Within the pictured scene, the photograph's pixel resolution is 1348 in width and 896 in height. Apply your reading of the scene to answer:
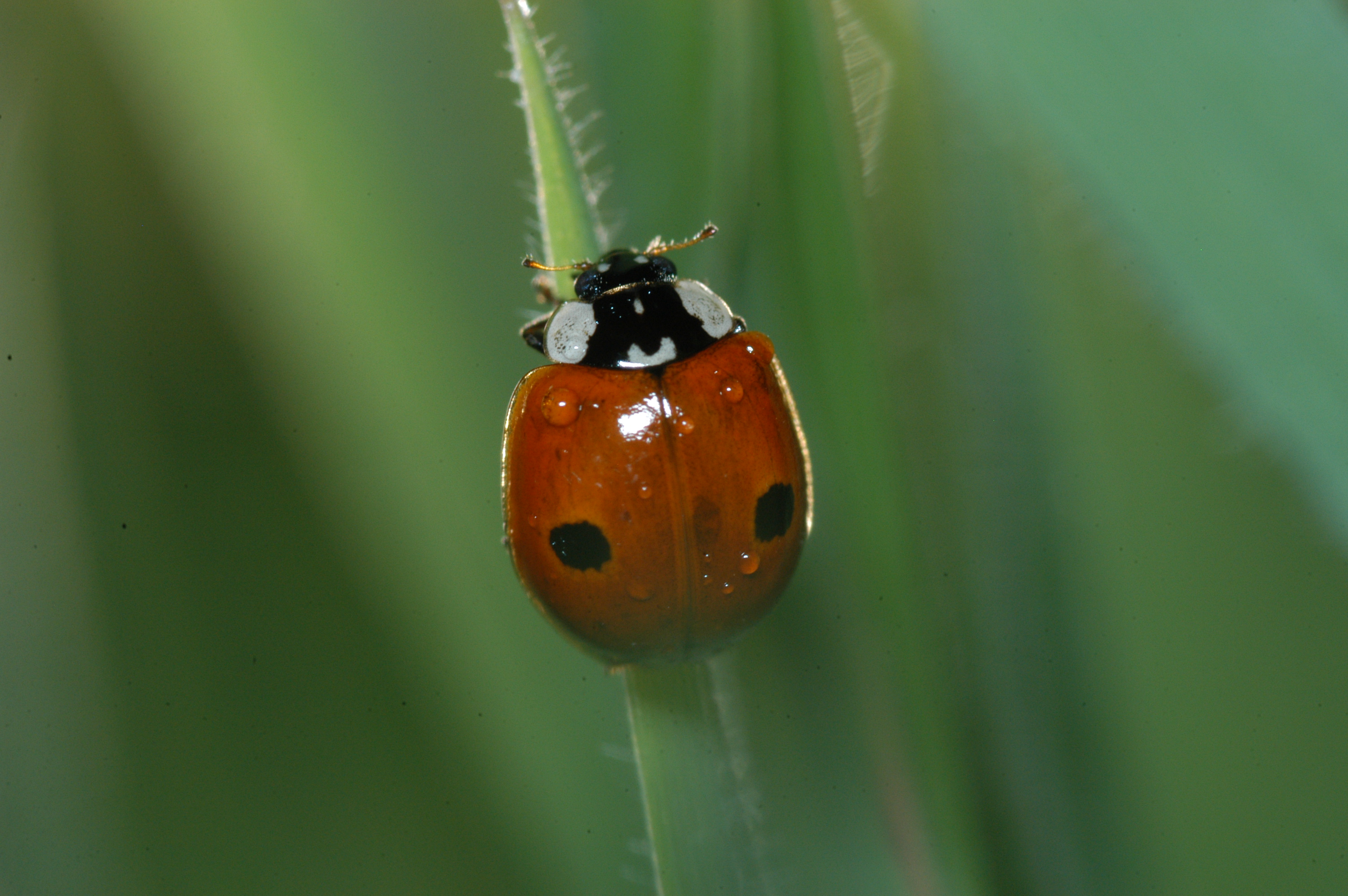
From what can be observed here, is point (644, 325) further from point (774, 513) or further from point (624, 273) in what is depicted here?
point (774, 513)

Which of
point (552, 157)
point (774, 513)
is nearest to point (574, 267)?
point (552, 157)

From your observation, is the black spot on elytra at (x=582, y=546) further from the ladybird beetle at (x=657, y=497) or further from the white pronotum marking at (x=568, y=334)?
the white pronotum marking at (x=568, y=334)

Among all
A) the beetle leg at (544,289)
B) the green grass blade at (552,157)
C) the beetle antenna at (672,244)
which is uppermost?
the green grass blade at (552,157)

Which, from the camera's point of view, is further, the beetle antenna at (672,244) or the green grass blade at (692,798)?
the beetle antenna at (672,244)

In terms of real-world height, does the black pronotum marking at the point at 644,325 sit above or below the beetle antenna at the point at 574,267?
below

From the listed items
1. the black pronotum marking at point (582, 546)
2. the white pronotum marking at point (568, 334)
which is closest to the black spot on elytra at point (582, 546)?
the black pronotum marking at point (582, 546)
